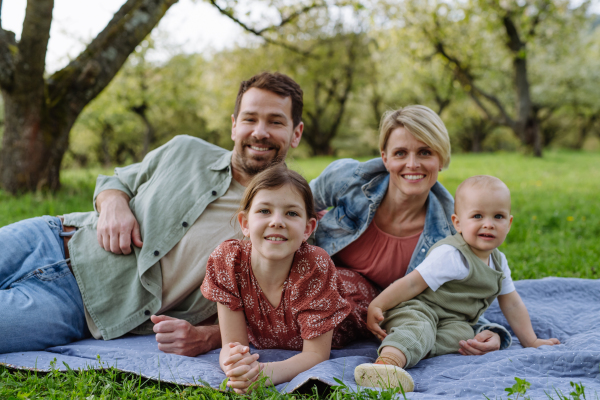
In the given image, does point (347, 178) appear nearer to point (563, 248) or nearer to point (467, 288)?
point (467, 288)

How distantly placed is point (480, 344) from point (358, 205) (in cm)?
119

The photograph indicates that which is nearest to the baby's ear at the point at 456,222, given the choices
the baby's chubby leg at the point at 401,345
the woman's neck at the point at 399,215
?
the woman's neck at the point at 399,215

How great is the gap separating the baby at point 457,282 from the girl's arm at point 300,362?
0.43 metres

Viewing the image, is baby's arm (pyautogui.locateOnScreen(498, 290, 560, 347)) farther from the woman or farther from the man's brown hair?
the man's brown hair

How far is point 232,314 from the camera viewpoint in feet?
8.23

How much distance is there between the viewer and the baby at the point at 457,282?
267 centimetres

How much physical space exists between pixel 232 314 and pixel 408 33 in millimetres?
15329

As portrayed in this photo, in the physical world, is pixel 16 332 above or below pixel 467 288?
below

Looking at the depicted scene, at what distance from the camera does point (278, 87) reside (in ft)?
10.1

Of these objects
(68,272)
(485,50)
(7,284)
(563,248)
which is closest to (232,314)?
(68,272)

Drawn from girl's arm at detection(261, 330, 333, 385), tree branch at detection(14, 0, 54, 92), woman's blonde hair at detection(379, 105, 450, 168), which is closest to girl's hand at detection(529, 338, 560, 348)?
woman's blonde hair at detection(379, 105, 450, 168)

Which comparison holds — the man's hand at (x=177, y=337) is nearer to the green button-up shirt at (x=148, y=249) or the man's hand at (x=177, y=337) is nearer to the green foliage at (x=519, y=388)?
the green button-up shirt at (x=148, y=249)

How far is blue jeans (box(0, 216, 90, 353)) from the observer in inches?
99.0

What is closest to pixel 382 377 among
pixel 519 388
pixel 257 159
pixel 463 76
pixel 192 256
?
pixel 519 388
